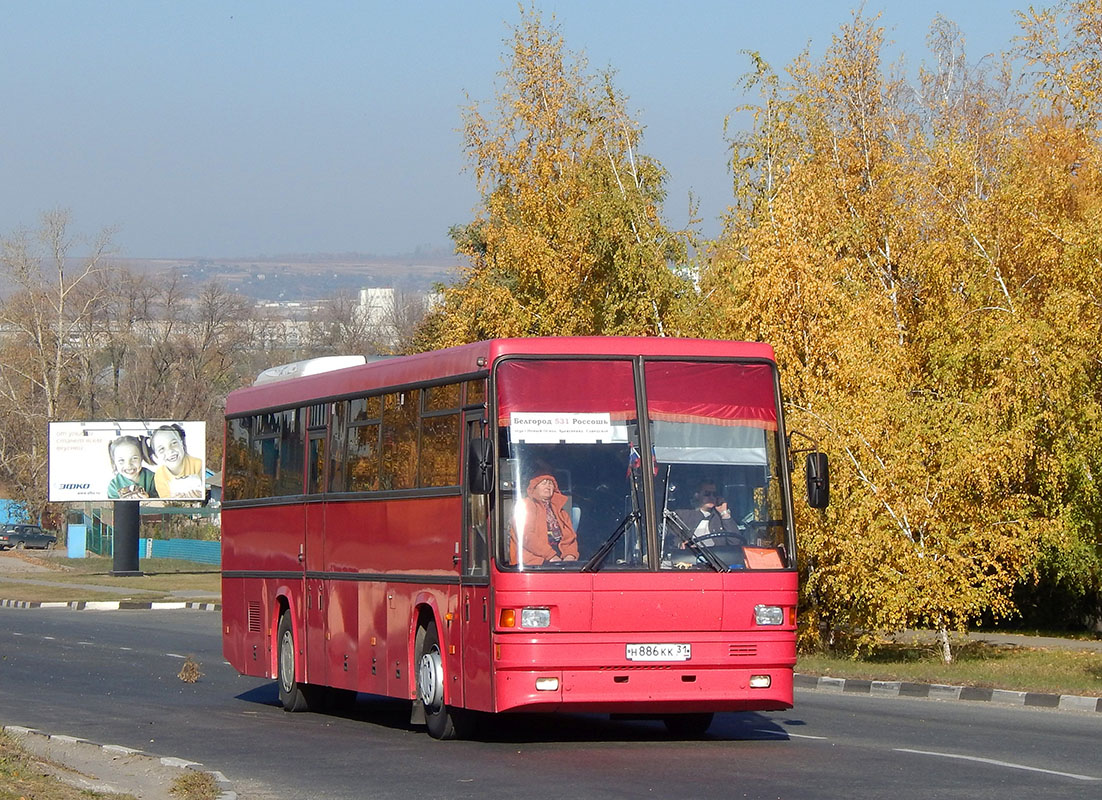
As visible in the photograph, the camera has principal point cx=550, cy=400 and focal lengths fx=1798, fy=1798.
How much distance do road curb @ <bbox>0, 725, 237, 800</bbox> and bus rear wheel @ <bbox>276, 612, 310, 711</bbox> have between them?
2.87m

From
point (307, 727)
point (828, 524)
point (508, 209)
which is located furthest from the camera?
point (508, 209)

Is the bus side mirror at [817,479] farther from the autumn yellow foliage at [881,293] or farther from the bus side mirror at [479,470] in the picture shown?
the autumn yellow foliage at [881,293]

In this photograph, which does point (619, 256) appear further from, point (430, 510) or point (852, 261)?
point (430, 510)

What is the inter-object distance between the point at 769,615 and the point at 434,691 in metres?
2.83

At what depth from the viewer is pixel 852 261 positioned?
93.6 feet

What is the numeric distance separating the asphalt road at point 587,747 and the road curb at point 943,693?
480 millimetres

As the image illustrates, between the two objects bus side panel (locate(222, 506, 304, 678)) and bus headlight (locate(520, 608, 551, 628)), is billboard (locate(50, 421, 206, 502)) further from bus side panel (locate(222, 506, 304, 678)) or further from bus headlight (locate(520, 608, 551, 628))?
bus headlight (locate(520, 608, 551, 628))

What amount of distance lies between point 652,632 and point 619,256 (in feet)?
77.5

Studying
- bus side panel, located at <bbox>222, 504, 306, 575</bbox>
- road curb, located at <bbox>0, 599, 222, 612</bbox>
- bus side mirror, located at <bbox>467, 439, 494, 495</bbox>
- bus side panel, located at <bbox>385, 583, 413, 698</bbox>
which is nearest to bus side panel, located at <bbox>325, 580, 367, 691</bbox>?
bus side panel, located at <bbox>385, 583, 413, 698</bbox>

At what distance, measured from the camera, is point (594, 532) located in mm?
12945

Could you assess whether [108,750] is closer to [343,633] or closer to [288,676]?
[343,633]

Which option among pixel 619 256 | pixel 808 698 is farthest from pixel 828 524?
pixel 619 256

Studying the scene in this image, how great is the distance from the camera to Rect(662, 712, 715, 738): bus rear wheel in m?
14.7

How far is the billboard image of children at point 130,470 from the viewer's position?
206ft
